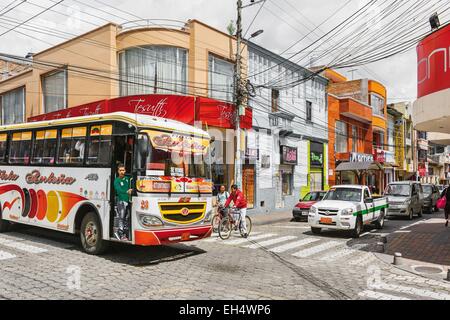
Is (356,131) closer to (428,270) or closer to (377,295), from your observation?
(428,270)

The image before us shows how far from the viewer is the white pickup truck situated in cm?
1394

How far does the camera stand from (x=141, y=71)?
18.7m

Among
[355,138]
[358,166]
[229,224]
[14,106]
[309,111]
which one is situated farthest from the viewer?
[355,138]

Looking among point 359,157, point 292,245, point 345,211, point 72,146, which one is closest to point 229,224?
point 292,245

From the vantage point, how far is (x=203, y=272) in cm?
846

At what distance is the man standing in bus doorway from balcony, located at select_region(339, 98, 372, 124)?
2733 centimetres

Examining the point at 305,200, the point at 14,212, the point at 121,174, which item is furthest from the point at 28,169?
the point at 305,200

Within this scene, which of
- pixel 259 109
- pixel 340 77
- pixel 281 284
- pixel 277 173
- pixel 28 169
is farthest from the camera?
pixel 340 77

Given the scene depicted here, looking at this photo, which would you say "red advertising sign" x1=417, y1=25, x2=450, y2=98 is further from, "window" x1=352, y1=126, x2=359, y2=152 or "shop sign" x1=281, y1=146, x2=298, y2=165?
"window" x1=352, y1=126, x2=359, y2=152

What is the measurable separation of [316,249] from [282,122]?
14.5 metres

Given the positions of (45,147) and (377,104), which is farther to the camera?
(377,104)

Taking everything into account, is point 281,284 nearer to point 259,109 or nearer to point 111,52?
point 111,52

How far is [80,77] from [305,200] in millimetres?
13631

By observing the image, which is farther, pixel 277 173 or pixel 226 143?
pixel 277 173
